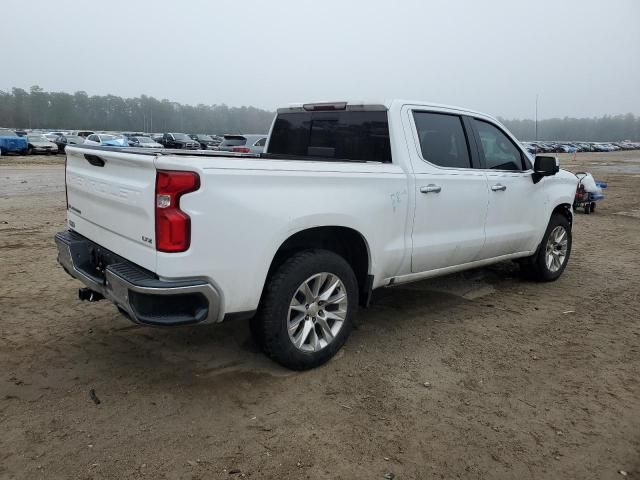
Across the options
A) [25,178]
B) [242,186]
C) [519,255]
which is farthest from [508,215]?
[25,178]

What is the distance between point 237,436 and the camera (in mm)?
3002

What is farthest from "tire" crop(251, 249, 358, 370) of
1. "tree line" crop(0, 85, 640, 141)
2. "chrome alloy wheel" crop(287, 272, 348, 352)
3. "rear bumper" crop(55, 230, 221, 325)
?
"tree line" crop(0, 85, 640, 141)

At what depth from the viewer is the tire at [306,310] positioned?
349 cm

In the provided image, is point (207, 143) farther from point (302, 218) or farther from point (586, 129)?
point (586, 129)

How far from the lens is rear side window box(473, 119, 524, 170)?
5160mm

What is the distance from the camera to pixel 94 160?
365 centimetres

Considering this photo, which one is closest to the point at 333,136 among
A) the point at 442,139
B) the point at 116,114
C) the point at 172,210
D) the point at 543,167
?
the point at 442,139

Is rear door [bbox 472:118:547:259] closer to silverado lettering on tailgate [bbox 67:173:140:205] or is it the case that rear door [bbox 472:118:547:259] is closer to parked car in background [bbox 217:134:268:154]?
silverado lettering on tailgate [bbox 67:173:140:205]

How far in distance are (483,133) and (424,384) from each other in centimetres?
267

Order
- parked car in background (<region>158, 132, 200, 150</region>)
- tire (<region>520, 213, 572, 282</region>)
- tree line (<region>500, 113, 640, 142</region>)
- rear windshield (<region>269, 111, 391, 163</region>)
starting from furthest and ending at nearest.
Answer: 1. tree line (<region>500, 113, 640, 142</region>)
2. parked car in background (<region>158, 132, 200, 150</region>)
3. tire (<region>520, 213, 572, 282</region>)
4. rear windshield (<region>269, 111, 391, 163</region>)

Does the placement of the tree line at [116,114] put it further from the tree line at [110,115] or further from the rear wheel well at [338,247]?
the rear wheel well at [338,247]

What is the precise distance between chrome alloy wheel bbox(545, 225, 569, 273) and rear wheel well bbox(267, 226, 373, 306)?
3.03 metres

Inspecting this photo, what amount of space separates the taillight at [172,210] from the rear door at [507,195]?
309cm

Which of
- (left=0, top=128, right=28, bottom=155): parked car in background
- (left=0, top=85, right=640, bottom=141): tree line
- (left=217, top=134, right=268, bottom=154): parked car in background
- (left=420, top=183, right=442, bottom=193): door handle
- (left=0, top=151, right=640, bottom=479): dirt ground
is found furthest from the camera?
(left=0, top=85, right=640, bottom=141): tree line
